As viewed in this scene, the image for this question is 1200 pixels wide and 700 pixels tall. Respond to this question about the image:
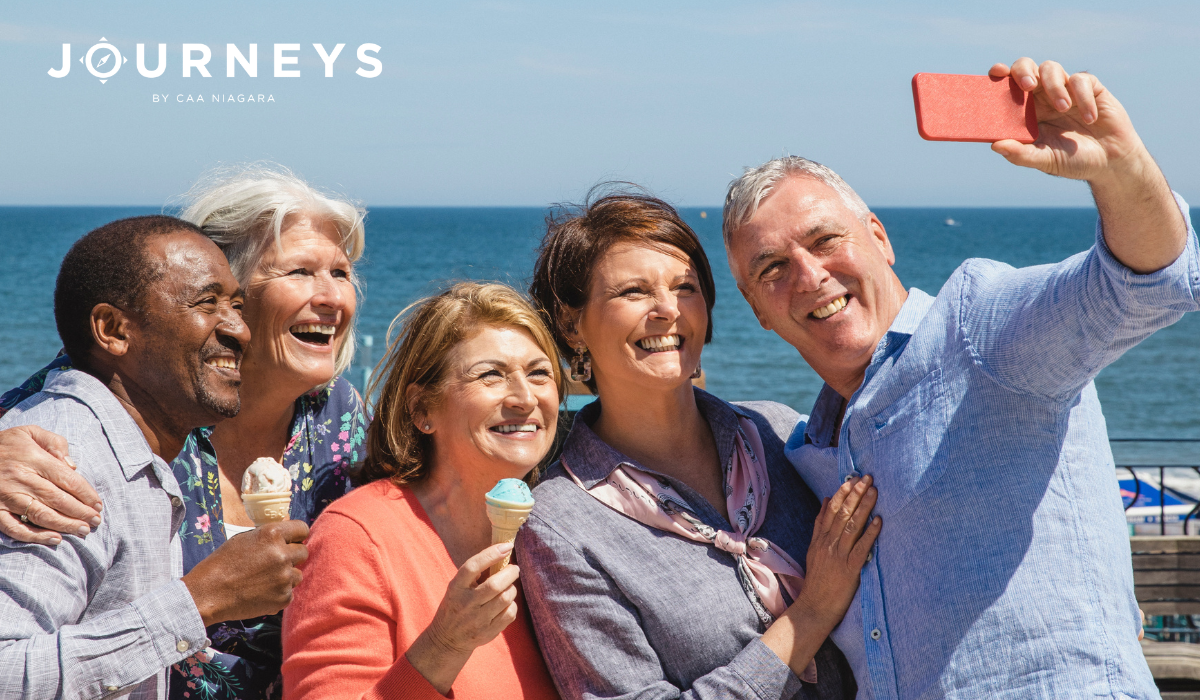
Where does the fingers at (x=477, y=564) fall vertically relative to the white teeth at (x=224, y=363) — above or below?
below

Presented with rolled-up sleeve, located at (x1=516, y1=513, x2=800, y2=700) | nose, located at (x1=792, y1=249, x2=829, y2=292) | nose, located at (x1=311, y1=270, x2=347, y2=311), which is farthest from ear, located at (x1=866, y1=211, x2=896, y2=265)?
nose, located at (x1=311, y1=270, x2=347, y2=311)

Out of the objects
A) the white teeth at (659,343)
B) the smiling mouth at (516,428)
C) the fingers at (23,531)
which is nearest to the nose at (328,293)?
the smiling mouth at (516,428)

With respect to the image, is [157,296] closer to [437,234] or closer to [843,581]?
[843,581]

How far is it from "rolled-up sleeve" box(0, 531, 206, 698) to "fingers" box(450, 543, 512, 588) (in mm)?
755

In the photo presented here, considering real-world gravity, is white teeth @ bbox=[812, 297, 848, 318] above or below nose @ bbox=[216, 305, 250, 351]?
above

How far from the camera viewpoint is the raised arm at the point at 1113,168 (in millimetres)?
2268

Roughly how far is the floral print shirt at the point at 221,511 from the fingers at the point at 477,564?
129 cm

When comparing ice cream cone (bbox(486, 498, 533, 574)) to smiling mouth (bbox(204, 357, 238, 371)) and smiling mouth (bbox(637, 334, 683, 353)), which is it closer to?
smiling mouth (bbox(637, 334, 683, 353))

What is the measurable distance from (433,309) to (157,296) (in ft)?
3.11

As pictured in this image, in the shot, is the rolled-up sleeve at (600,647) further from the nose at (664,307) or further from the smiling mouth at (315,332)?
the smiling mouth at (315,332)

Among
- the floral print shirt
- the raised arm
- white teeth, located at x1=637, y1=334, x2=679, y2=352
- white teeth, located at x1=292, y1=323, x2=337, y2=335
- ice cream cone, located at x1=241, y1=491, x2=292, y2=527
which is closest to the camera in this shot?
the raised arm

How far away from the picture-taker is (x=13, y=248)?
265 ft

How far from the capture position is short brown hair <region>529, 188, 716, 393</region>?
3562 millimetres

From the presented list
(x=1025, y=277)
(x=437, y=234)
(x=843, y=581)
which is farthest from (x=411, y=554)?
(x=437, y=234)
